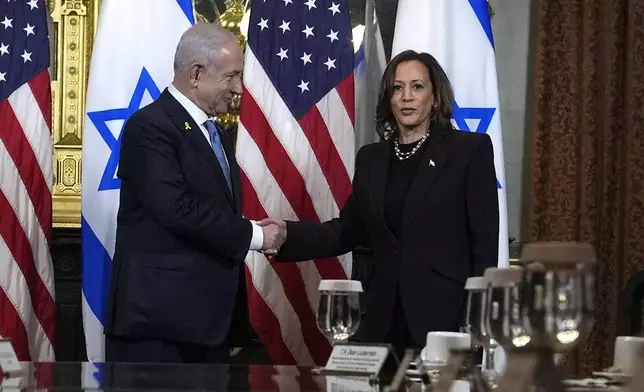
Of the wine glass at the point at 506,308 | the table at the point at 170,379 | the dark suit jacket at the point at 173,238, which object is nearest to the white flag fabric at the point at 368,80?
the dark suit jacket at the point at 173,238

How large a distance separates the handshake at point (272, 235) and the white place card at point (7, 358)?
1.52 meters

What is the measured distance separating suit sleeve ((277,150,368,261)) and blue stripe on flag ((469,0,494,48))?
123 centimetres

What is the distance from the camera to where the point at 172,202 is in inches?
136

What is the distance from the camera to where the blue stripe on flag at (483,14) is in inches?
191

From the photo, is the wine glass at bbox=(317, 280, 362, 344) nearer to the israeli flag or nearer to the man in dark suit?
the man in dark suit

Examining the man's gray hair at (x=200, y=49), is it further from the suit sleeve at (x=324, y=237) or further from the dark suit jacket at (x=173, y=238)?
the suit sleeve at (x=324, y=237)

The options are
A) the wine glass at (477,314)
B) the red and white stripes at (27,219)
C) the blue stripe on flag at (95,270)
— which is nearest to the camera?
Result: the wine glass at (477,314)

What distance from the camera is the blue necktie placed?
3.73m

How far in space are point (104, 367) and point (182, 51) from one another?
151cm

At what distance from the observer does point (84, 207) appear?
4.55 meters

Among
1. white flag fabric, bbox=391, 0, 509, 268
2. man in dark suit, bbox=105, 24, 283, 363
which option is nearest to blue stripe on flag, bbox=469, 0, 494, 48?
white flag fabric, bbox=391, 0, 509, 268

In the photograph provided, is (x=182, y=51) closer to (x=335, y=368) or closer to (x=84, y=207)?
(x=84, y=207)

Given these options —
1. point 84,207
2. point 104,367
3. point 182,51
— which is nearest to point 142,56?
point 84,207

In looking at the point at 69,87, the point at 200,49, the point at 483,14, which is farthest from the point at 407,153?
the point at 69,87
